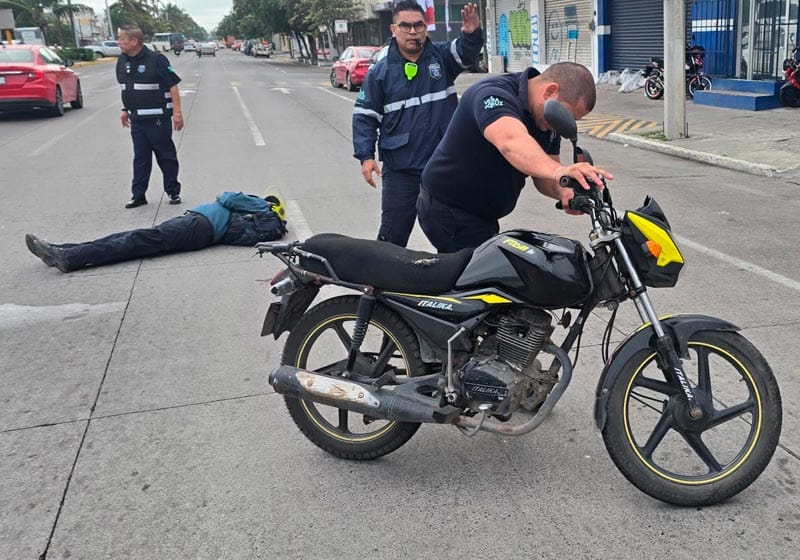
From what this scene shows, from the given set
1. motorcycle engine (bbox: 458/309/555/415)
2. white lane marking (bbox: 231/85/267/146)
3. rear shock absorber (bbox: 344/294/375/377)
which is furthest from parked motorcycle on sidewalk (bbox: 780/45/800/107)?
rear shock absorber (bbox: 344/294/375/377)

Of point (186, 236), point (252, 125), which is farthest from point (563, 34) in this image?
point (186, 236)

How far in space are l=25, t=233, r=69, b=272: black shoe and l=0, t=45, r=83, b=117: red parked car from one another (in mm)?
13203

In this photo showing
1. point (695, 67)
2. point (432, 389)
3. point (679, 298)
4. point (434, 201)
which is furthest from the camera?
point (695, 67)

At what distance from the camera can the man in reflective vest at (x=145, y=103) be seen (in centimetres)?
870

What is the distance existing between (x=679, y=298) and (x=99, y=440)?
12.9 feet

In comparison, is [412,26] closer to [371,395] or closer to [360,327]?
[360,327]

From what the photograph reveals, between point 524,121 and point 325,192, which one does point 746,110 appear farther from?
point 524,121

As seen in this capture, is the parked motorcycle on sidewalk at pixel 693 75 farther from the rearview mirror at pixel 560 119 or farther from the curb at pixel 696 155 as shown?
the rearview mirror at pixel 560 119

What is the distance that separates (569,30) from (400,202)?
70.3 ft

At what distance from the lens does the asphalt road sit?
3.02 m

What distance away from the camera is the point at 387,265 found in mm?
3281

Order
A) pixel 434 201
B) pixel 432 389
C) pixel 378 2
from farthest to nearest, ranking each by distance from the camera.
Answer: pixel 378 2, pixel 434 201, pixel 432 389

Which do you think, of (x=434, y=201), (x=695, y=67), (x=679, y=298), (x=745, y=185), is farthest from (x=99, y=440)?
(x=695, y=67)

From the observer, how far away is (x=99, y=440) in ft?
12.7
